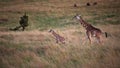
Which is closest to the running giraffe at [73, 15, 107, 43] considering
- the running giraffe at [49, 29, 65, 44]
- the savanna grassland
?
the savanna grassland

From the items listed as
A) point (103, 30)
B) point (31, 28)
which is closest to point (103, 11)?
point (103, 30)

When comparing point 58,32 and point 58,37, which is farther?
point 58,32

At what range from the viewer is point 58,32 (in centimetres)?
608

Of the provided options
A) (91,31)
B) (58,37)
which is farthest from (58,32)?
(91,31)

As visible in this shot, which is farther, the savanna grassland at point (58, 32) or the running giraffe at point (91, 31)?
the running giraffe at point (91, 31)

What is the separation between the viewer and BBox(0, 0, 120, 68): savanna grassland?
5.95 metres

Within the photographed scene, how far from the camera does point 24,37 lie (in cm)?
607

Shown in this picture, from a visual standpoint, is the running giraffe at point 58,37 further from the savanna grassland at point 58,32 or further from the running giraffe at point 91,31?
the running giraffe at point 91,31

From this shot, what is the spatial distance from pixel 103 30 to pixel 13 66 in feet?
5.77

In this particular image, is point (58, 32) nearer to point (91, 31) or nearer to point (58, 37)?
point (58, 37)

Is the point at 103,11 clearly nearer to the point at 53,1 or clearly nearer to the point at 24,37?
the point at 53,1

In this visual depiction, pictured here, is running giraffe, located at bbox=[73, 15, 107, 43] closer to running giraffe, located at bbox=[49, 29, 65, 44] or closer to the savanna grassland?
the savanna grassland

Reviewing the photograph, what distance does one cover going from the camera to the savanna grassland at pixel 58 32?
19.5 feet

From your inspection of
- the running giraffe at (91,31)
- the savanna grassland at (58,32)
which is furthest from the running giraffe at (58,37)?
the running giraffe at (91,31)
